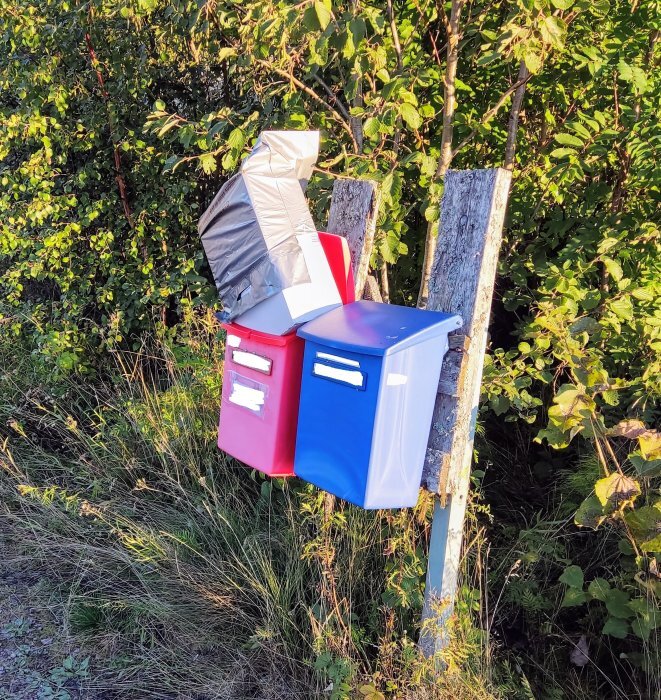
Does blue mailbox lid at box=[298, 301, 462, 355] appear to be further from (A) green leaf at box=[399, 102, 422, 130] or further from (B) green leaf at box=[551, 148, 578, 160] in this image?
(B) green leaf at box=[551, 148, 578, 160]

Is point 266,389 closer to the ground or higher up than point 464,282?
closer to the ground

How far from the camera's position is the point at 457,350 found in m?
2.31

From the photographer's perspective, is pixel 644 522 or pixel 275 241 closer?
pixel 644 522

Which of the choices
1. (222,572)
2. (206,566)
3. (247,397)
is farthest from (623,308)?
(206,566)

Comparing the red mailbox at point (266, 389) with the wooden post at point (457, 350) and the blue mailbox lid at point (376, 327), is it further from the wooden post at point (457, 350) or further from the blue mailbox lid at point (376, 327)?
the wooden post at point (457, 350)

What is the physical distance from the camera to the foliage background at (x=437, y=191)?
2.76 meters

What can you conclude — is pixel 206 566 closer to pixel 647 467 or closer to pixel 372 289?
pixel 372 289

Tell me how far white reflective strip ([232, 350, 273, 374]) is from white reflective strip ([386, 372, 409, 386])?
597 millimetres

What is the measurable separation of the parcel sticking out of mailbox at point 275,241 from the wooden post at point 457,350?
450 millimetres

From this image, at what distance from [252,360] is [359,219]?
714mm

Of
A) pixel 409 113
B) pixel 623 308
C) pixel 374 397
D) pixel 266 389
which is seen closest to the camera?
pixel 374 397

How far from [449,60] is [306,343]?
1643 millimetres

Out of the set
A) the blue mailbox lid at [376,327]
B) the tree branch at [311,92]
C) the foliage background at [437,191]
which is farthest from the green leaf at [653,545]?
the tree branch at [311,92]

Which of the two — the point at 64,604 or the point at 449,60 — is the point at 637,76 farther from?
the point at 64,604
